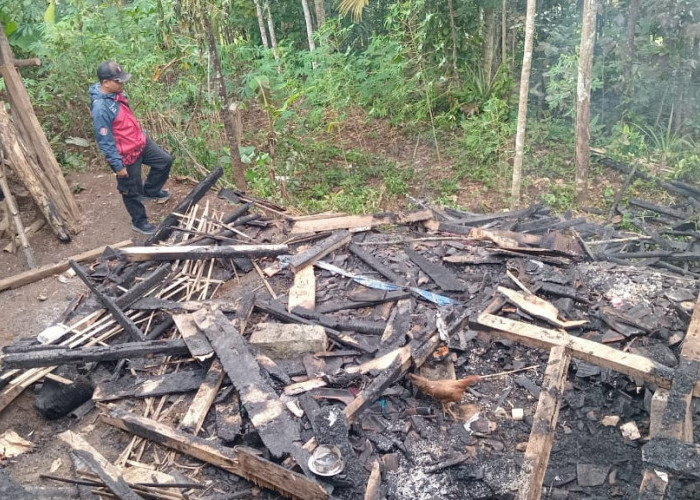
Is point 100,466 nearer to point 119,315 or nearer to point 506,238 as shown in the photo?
point 119,315

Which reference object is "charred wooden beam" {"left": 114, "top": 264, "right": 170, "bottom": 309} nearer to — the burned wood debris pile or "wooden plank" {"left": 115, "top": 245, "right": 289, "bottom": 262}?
the burned wood debris pile

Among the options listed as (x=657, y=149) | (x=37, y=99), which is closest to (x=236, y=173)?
(x=37, y=99)

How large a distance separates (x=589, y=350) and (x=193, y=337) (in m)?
3.38

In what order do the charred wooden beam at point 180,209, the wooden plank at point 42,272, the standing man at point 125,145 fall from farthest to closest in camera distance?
the charred wooden beam at point 180,209 → the standing man at point 125,145 → the wooden plank at point 42,272

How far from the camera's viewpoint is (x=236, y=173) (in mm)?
8516

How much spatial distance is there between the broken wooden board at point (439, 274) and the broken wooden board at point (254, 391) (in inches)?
85.3

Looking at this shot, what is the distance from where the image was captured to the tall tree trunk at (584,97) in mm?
8047

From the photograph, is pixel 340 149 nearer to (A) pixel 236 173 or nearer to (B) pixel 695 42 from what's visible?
(A) pixel 236 173

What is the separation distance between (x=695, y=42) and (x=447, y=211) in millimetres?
5838

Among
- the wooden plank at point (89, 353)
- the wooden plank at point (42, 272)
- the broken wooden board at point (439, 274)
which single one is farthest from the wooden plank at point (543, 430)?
the wooden plank at point (42, 272)

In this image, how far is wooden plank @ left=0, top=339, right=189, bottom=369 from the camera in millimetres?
4613

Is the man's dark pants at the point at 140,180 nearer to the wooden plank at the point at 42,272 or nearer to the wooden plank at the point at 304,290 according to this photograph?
the wooden plank at the point at 42,272

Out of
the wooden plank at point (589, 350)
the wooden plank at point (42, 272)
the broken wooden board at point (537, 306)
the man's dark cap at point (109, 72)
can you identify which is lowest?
the broken wooden board at point (537, 306)

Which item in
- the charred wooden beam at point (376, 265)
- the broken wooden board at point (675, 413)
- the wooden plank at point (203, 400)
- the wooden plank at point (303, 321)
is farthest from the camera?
the charred wooden beam at point (376, 265)
